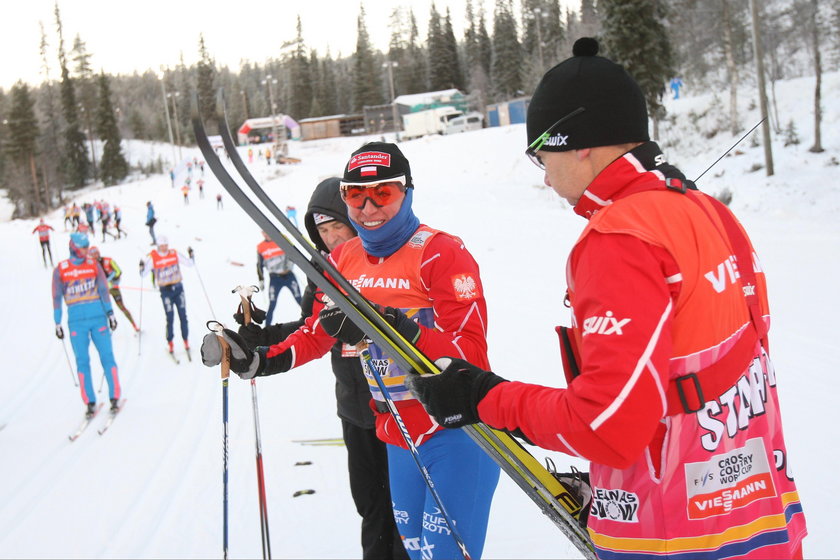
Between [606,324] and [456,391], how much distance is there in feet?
1.53

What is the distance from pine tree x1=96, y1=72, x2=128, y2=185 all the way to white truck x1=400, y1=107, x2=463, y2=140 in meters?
27.3

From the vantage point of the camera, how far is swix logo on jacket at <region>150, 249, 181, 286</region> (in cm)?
944

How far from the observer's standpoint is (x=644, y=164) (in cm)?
145

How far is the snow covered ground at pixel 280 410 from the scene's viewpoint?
4254 mm

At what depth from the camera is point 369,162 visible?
266 cm

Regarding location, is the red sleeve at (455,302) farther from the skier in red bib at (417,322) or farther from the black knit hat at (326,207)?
the black knit hat at (326,207)

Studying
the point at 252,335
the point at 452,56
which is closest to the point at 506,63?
the point at 452,56

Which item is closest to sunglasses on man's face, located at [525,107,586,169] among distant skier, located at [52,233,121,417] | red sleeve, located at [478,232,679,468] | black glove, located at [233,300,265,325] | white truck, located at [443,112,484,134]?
red sleeve, located at [478,232,679,468]

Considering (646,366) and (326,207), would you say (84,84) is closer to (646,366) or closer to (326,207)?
(326,207)

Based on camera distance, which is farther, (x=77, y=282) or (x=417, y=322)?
(x=77, y=282)

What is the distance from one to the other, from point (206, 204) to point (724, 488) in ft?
115

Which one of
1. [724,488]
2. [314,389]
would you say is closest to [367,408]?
[724,488]

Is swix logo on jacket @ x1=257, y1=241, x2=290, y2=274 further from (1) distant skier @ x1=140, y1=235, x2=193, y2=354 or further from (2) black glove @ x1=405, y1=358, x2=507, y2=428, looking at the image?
(2) black glove @ x1=405, y1=358, x2=507, y2=428

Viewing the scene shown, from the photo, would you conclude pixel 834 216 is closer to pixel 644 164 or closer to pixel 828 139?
pixel 828 139
